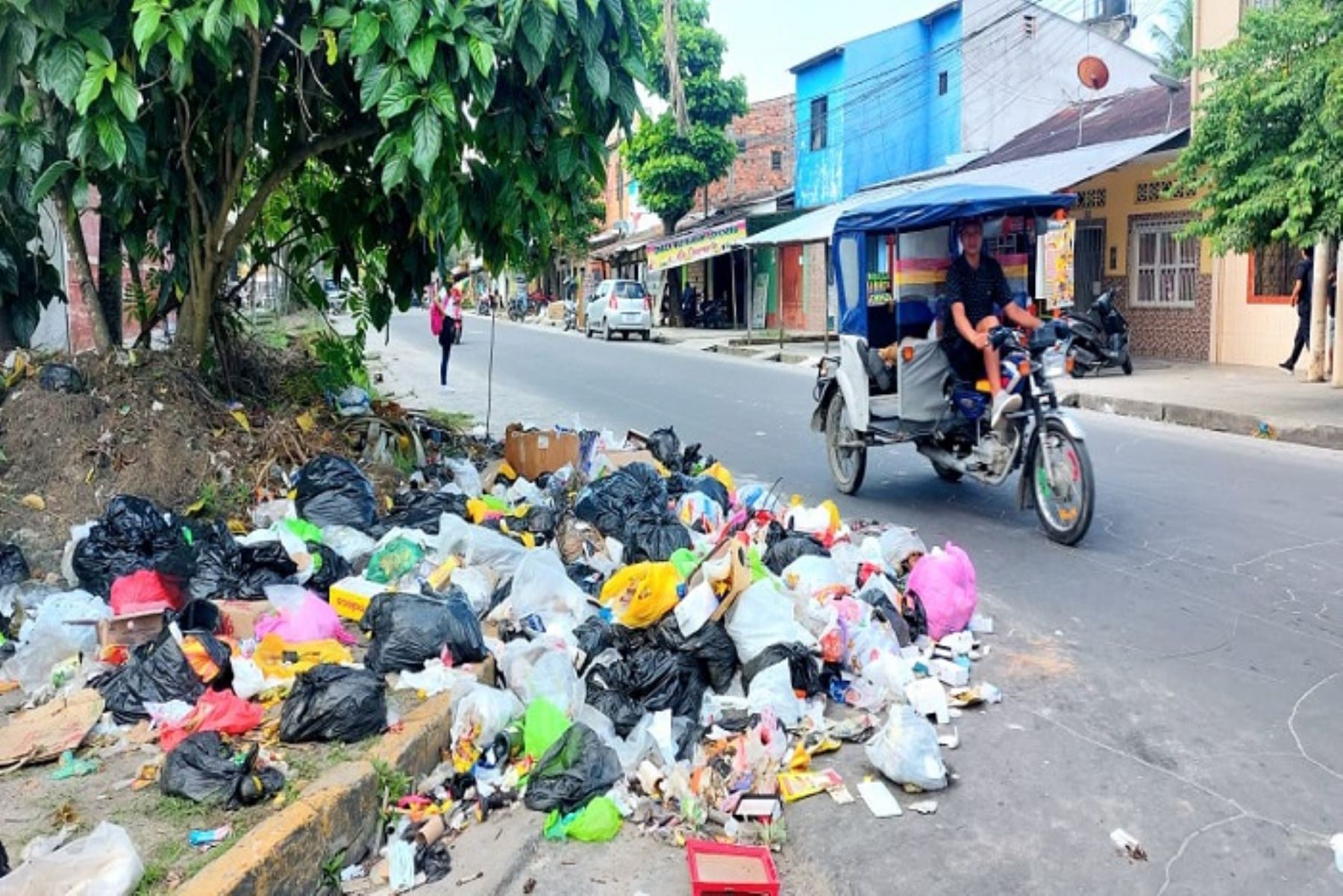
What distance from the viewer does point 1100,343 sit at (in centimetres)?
1609

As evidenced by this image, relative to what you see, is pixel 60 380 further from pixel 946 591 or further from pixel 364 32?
pixel 946 591

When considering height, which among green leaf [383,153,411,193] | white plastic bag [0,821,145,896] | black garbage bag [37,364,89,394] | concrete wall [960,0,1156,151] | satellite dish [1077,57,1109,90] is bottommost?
white plastic bag [0,821,145,896]

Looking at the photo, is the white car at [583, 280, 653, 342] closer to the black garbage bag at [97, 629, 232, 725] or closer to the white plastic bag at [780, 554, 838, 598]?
the white plastic bag at [780, 554, 838, 598]

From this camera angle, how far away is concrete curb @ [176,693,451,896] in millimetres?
2932

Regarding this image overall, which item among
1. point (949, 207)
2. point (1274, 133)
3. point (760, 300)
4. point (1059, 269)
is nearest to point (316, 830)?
point (949, 207)

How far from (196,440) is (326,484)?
937 mm

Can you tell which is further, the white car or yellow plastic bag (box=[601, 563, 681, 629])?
the white car

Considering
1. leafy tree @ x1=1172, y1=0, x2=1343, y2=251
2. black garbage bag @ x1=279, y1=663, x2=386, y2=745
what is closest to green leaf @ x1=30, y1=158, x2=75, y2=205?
black garbage bag @ x1=279, y1=663, x2=386, y2=745

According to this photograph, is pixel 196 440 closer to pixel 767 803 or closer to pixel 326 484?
pixel 326 484

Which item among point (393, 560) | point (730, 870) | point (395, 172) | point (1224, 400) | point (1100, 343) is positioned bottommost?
point (730, 870)

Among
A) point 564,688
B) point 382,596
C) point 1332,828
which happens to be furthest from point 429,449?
point 1332,828

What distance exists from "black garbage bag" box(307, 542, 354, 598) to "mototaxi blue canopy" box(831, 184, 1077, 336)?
164 inches

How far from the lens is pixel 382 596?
4.71 meters

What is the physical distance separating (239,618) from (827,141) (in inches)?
1116
